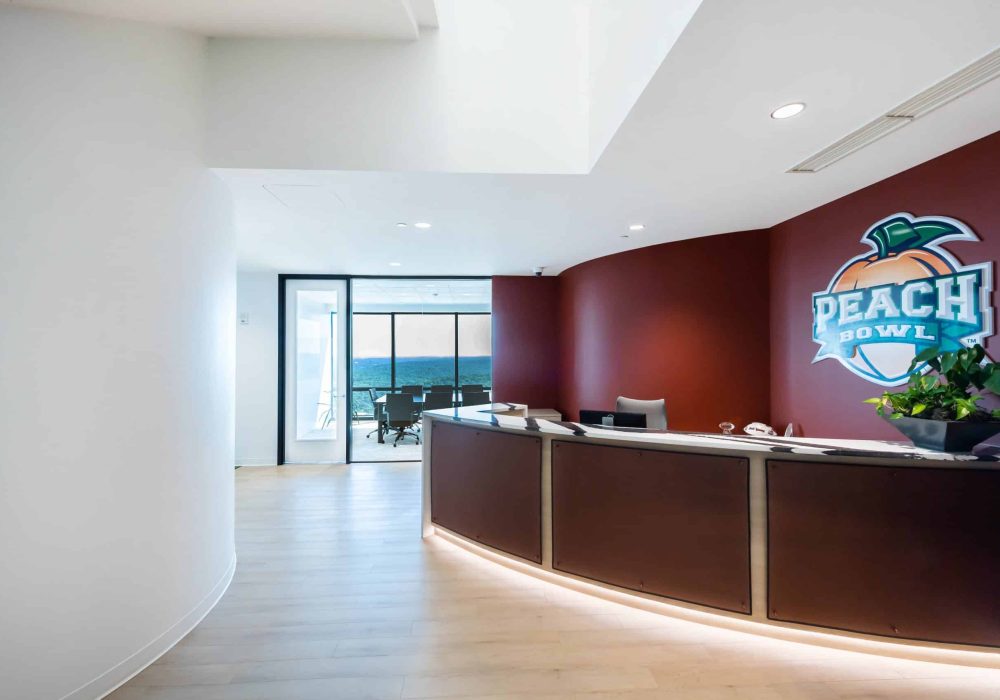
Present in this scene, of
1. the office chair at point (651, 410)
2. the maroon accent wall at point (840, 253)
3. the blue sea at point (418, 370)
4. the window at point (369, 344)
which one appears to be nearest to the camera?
the maroon accent wall at point (840, 253)

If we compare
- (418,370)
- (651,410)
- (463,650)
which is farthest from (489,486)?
(418,370)

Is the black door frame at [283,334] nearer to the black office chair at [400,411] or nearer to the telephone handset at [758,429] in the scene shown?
the black office chair at [400,411]

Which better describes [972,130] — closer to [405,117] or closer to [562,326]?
[405,117]

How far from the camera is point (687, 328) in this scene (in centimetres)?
459

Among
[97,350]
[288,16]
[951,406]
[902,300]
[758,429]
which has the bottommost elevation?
[758,429]

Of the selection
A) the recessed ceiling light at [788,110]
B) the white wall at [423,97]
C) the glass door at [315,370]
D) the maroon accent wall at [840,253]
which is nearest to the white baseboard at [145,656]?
the white wall at [423,97]

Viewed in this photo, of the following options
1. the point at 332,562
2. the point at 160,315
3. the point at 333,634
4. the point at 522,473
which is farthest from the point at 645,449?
the point at 160,315

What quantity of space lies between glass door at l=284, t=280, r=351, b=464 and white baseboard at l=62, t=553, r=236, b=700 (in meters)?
3.59

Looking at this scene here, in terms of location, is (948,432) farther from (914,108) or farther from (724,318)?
(724,318)

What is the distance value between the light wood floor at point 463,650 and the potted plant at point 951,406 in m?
1.04

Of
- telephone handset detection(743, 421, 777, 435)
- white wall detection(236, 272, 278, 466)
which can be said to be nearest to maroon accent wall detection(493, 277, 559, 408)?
telephone handset detection(743, 421, 777, 435)

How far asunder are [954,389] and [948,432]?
0.65ft

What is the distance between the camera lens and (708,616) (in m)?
2.31

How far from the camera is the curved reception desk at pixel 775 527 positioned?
188cm
